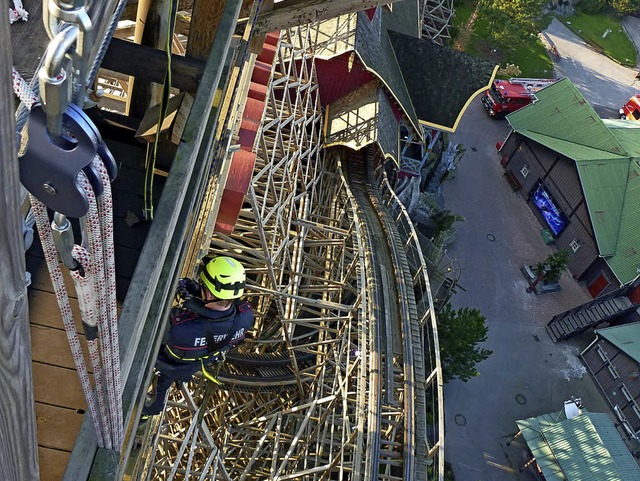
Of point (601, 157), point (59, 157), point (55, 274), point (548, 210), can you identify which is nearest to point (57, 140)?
point (59, 157)

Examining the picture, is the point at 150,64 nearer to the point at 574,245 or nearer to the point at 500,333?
the point at 500,333

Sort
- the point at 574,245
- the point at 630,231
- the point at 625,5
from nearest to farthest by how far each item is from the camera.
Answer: the point at 630,231, the point at 574,245, the point at 625,5

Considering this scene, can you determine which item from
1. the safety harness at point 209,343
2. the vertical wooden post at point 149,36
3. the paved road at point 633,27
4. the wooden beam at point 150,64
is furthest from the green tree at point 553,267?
the paved road at point 633,27

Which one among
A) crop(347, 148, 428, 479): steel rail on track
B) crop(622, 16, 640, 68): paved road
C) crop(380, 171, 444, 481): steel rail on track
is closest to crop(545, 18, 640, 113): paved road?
crop(622, 16, 640, 68): paved road

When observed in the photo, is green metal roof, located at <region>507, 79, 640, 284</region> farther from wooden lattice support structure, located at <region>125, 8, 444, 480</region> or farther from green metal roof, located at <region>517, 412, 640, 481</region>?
wooden lattice support structure, located at <region>125, 8, 444, 480</region>

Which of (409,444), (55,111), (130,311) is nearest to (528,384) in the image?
(409,444)
